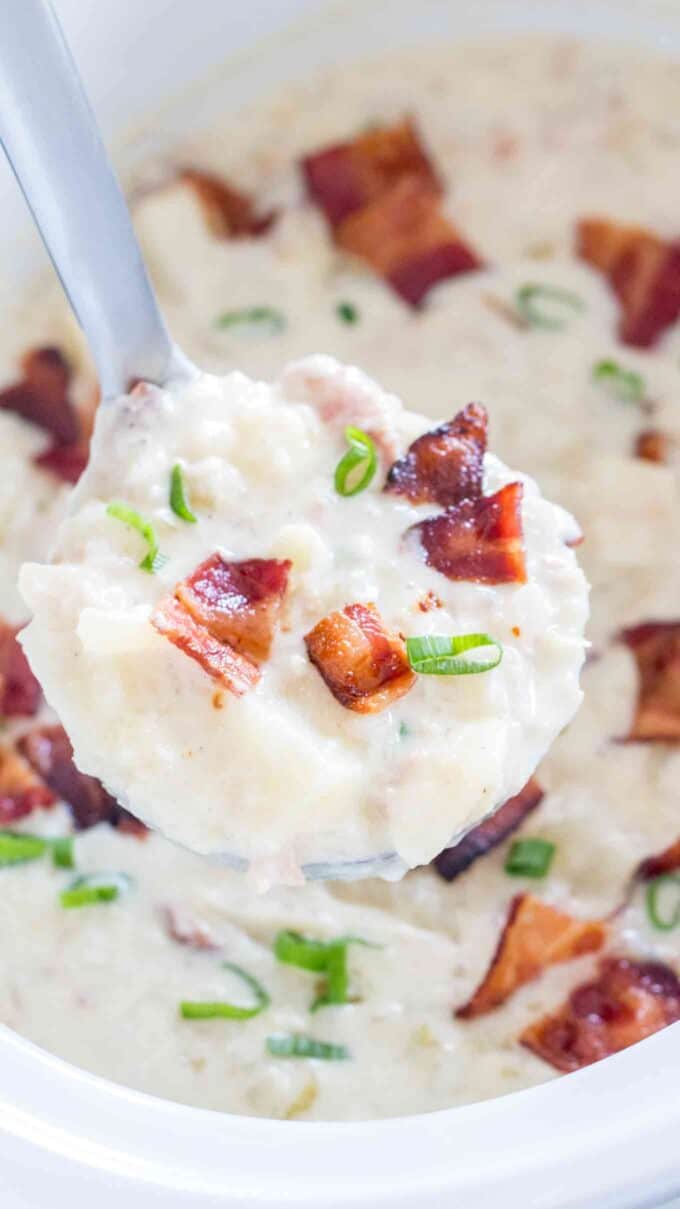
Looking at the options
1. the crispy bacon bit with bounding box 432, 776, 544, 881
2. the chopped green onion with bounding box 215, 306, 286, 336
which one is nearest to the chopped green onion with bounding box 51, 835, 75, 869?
the crispy bacon bit with bounding box 432, 776, 544, 881

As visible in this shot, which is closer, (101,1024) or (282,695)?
(282,695)

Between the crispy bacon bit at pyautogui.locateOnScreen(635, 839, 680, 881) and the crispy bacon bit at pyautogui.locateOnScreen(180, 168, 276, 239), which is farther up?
the crispy bacon bit at pyautogui.locateOnScreen(180, 168, 276, 239)

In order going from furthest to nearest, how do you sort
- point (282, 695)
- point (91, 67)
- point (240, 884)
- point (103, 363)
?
point (91, 67) → point (240, 884) → point (103, 363) → point (282, 695)

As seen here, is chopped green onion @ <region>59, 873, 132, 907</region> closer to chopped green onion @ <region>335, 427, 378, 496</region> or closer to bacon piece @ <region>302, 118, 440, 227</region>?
chopped green onion @ <region>335, 427, 378, 496</region>

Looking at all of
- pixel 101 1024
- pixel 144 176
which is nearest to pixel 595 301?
pixel 144 176

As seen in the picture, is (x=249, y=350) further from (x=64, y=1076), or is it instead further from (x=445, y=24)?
(x=64, y=1076)
